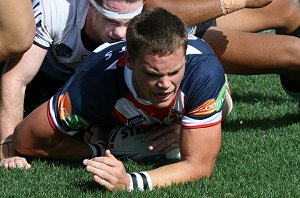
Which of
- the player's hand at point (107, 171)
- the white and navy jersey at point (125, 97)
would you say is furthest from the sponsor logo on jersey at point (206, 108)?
the player's hand at point (107, 171)

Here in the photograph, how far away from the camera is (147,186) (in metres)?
4.42

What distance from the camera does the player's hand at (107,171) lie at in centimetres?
429

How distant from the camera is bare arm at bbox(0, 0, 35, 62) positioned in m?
4.73

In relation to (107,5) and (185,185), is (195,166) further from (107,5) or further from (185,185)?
(107,5)

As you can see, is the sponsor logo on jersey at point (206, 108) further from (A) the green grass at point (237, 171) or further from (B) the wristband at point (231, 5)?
(B) the wristband at point (231, 5)

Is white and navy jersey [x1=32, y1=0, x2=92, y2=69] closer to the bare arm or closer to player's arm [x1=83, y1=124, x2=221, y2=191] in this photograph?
the bare arm

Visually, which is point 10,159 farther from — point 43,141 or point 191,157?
point 191,157

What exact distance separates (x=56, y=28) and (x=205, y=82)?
1317mm

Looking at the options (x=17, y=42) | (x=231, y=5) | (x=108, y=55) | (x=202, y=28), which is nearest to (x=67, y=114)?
(x=108, y=55)

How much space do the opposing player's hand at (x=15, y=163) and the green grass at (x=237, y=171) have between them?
5cm

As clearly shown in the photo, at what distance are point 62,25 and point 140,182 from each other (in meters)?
1.41

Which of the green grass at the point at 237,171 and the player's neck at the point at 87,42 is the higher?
the player's neck at the point at 87,42

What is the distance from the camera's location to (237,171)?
476cm

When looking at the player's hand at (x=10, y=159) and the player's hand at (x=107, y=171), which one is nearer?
the player's hand at (x=107, y=171)
